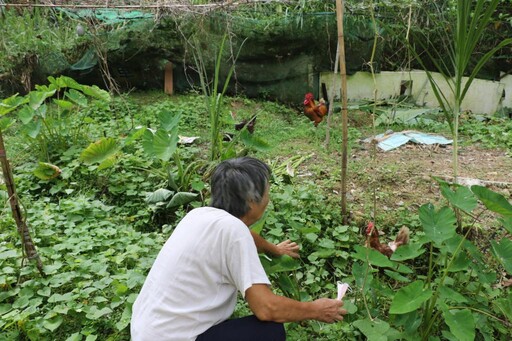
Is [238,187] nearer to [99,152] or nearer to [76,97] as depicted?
[99,152]

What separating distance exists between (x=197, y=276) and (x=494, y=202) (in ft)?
3.72

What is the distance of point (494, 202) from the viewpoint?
1.64 metres

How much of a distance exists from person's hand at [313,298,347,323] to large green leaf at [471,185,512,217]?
672 mm

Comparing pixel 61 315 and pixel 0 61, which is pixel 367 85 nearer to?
pixel 0 61

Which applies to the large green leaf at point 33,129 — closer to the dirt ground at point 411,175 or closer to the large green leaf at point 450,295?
the dirt ground at point 411,175

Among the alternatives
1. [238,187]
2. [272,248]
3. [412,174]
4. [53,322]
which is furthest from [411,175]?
[53,322]

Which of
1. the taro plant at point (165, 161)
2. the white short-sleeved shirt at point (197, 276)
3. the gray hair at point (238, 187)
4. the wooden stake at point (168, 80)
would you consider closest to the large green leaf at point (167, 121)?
the taro plant at point (165, 161)

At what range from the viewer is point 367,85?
748 centimetres

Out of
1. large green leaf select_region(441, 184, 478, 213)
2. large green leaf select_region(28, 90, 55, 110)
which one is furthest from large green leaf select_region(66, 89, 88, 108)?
large green leaf select_region(441, 184, 478, 213)

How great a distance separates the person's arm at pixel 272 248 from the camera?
1.91 m

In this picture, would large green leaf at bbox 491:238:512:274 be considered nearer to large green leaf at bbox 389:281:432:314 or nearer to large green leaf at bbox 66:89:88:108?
large green leaf at bbox 389:281:432:314

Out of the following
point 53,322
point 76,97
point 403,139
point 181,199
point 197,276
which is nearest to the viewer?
point 197,276

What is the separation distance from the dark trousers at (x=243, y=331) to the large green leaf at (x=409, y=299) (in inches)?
17.5

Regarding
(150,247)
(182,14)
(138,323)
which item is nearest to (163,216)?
(150,247)
